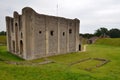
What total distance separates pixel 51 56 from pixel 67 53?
526cm

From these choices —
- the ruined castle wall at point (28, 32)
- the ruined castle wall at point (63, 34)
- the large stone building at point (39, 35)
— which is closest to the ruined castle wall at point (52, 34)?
the large stone building at point (39, 35)

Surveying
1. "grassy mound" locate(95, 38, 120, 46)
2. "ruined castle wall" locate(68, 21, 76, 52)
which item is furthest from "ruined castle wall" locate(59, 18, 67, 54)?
"grassy mound" locate(95, 38, 120, 46)

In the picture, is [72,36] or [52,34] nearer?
[52,34]

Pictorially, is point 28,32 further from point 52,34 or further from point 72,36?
point 72,36

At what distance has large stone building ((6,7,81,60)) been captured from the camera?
81.9 feet

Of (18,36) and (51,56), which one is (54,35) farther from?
(18,36)

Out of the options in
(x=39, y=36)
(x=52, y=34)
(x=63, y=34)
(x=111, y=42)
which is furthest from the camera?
(x=111, y=42)

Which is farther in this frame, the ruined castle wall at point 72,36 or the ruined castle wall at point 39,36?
the ruined castle wall at point 72,36

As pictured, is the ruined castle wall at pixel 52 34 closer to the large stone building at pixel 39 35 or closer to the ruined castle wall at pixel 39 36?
the large stone building at pixel 39 35

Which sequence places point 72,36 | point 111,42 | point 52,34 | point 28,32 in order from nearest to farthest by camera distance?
1. point 28,32
2. point 52,34
3. point 72,36
4. point 111,42

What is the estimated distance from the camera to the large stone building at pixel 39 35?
81.9 ft

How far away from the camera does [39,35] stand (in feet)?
87.7

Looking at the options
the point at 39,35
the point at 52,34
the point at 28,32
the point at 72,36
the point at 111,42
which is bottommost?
the point at 111,42

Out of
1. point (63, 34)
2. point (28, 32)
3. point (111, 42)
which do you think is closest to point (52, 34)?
point (63, 34)
